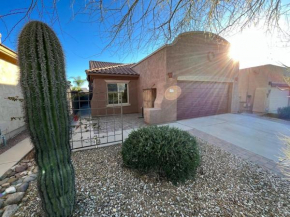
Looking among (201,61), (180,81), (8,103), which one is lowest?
(8,103)

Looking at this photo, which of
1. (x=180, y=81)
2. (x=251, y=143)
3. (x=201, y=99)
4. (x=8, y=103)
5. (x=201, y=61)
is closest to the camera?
(x=251, y=143)

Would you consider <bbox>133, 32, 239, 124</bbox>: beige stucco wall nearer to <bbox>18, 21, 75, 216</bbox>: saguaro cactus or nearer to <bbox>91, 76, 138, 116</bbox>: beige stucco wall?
<bbox>91, 76, 138, 116</bbox>: beige stucco wall

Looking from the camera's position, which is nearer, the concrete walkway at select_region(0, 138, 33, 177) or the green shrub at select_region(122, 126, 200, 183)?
the green shrub at select_region(122, 126, 200, 183)

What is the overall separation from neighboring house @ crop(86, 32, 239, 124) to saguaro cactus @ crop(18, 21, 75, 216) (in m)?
A: 4.46

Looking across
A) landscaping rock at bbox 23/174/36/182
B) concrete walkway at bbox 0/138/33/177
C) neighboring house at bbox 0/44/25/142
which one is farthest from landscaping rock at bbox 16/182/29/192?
neighboring house at bbox 0/44/25/142

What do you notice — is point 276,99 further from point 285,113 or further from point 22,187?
point 22,187

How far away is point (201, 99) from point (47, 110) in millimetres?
8495

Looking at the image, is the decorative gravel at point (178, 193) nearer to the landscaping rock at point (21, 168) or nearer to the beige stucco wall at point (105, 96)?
the landscaping rock at point (21, 168)

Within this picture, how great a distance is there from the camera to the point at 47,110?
1.45 m

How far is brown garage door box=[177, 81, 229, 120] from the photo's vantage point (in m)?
7.73

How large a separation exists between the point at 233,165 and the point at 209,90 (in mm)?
6570

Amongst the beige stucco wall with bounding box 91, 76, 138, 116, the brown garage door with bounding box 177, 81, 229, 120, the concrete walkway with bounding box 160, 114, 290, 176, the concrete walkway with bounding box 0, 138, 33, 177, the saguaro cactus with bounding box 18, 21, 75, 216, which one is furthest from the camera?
the beige stucco wall with bounding box 91, 76, 138, 116

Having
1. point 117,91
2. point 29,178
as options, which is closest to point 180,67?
point 117,91

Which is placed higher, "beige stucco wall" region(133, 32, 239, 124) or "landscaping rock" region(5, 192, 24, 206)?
"beige stucco wall" region(133, 32, 239, 124)
